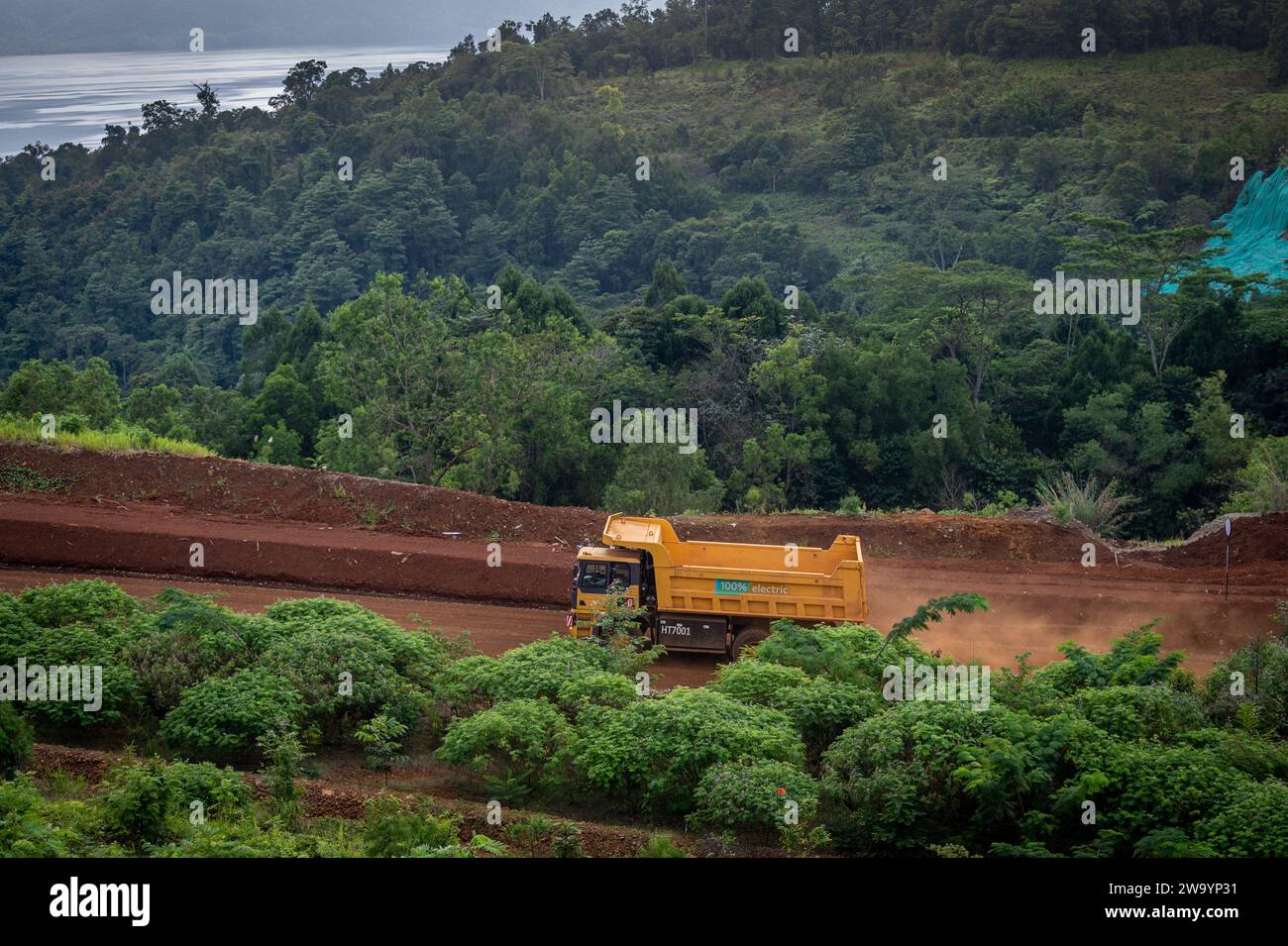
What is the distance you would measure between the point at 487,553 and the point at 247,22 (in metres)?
109

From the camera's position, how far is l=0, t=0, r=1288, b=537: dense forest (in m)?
34.0

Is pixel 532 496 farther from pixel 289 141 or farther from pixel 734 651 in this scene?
pixel 289 141

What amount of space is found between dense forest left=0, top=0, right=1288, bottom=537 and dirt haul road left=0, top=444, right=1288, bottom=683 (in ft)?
11.6

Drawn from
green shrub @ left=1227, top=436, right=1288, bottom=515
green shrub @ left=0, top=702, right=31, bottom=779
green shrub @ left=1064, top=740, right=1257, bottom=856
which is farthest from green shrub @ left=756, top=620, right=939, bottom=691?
green shrub @ left=1227, top=436, right=1288, bottom=515

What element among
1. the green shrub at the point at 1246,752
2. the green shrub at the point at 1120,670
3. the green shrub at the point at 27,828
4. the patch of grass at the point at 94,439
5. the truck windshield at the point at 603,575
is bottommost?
the green shrub at the point at 1246,752

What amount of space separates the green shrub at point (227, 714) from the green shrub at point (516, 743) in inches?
73.3

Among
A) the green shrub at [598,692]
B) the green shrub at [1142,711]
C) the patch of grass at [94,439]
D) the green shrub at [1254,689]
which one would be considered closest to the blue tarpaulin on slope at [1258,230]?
the green shrub at [1254,689]

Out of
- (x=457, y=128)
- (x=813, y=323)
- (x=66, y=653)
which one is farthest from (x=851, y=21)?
(x=66, y=653)

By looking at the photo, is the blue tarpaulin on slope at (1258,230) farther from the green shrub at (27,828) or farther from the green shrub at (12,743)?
the green shrub at (27,828)

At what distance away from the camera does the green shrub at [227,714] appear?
14156 millimetres

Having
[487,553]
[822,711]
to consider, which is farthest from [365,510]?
[822,711]

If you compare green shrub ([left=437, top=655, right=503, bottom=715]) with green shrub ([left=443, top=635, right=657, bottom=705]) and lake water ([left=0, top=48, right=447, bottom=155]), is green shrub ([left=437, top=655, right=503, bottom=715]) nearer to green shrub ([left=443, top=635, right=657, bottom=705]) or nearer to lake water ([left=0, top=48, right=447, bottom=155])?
green shrub ([left=443, top=635, right=657, bottom=705])

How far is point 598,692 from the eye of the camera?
15.0 meters

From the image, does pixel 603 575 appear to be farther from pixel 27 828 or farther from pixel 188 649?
pixel 27 828
